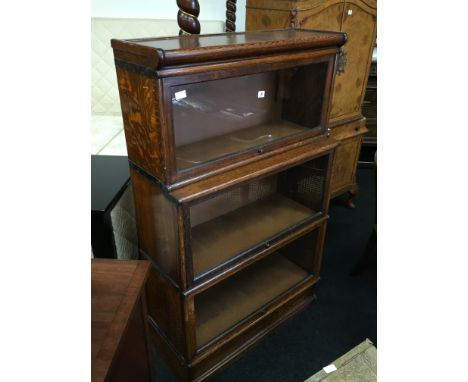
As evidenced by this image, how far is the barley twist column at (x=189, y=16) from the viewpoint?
0.97m

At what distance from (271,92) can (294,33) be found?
183 millimetres

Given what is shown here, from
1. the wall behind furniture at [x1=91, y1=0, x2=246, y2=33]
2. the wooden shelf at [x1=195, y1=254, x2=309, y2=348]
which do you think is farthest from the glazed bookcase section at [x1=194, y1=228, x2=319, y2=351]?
the wall behind furniture at [x1=91, y1=0, x2=246, y2=33]

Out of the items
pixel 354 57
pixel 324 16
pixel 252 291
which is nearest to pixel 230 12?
pixel 324 16

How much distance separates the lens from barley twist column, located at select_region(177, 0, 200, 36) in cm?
97

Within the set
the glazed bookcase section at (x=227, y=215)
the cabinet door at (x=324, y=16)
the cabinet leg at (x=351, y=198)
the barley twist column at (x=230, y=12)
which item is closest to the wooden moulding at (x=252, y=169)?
Answer: the glazed bookcase section at (x=227, y=215)

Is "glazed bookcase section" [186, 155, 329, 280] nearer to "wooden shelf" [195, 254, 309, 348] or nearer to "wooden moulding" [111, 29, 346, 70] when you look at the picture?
"wooden shelf" [195, 254, 309, 348]

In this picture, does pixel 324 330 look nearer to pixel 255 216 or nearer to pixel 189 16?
pixel 255 216

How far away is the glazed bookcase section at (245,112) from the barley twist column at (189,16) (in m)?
0.17

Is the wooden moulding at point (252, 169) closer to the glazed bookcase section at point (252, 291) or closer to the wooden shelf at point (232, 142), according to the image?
the wooden shelf at point (232, 142)

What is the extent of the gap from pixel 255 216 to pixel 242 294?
0.29m

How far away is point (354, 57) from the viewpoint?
5.21 ft

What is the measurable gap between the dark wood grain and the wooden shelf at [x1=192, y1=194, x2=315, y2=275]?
28cm


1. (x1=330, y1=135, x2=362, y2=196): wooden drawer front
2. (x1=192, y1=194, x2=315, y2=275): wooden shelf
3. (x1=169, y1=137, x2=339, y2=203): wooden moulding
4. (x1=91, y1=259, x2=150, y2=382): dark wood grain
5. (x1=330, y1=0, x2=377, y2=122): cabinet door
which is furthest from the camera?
(x1=330, y1=135, x2=362, y2=196): wooden drawer front
